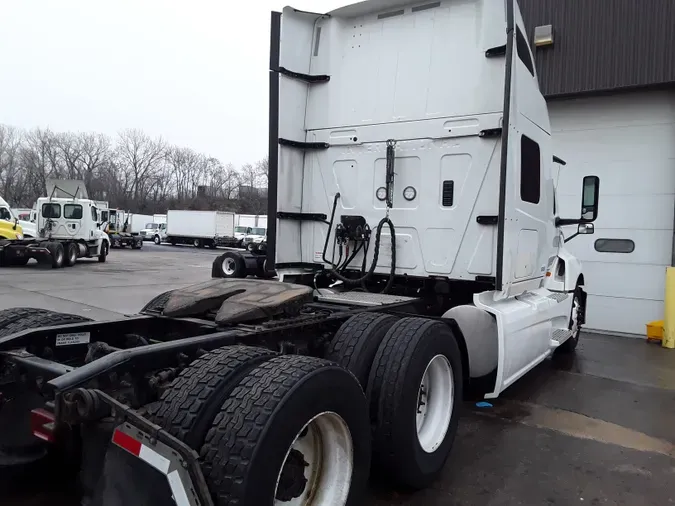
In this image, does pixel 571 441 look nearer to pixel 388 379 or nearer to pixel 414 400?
pixel 414 400

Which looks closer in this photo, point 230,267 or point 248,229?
point 230,267

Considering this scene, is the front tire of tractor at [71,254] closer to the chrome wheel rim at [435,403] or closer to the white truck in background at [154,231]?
the chrome wheel rim at [435,403]

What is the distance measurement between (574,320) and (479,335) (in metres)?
3.79

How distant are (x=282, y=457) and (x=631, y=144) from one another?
31.7ft

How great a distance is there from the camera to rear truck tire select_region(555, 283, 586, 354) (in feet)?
25.0

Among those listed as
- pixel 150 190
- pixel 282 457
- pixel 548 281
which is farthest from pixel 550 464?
pixel 150 190

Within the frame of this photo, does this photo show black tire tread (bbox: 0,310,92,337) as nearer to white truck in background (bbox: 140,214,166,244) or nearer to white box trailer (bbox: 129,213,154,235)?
white truck in background (bbox: 140,214,166,244)

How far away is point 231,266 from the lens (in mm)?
7559

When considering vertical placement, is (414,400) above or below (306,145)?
below

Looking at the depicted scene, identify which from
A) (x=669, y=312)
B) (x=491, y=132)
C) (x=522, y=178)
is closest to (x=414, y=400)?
(x=491, y=132)

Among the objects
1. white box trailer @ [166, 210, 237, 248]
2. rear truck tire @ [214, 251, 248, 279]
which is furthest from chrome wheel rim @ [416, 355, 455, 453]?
white box trailer @ [166, 210, 237, 248]

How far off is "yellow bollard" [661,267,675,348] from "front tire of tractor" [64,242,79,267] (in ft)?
66.0

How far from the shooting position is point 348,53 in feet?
18.2

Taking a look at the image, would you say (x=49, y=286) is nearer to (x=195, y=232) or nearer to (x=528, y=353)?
(x=528, y=353)
